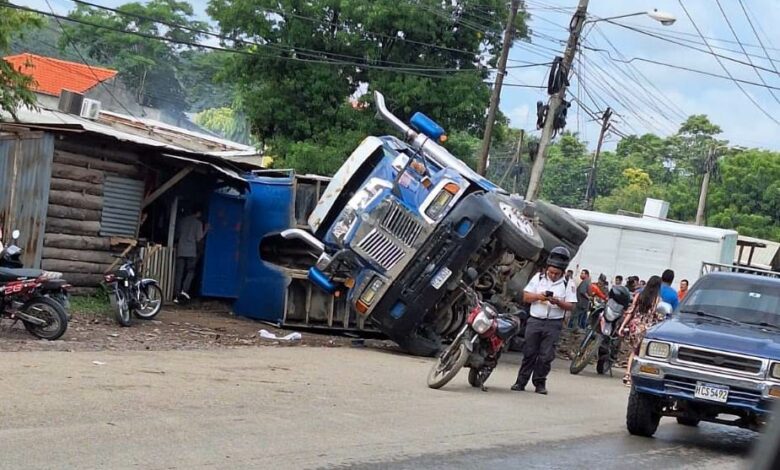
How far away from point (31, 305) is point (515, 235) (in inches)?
270

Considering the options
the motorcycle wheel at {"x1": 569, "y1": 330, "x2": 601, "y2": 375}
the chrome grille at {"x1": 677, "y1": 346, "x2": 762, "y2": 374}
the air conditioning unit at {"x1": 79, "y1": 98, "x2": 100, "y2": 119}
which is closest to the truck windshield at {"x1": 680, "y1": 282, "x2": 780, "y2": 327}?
the chrome grille at {"x1": 677, "y1": 346, "x2": 762, "y2": 374}

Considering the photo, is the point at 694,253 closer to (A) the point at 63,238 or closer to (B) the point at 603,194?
(A) the point at 63,238

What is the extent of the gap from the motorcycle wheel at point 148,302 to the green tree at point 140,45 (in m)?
48.6

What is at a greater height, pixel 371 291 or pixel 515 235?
pixel 515 235

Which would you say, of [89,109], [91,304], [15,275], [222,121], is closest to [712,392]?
[15,275]

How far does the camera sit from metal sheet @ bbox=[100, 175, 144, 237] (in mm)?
17531

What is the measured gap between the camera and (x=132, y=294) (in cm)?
1574

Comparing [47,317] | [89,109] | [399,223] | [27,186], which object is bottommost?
[47,317]

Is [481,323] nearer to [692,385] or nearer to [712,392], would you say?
[692,385]

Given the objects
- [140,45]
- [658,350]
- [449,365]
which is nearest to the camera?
[658,350]

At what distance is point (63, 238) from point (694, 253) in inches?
699

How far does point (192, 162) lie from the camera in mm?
17734

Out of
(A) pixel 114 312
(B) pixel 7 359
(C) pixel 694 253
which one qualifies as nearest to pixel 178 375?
(B) pixel 7 359

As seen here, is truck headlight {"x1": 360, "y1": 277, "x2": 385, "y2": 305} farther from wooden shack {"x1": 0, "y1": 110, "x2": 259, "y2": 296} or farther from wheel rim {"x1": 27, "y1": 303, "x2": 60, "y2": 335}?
wheel rim {"x1": 27, "y1": 303, "x2": 60, "y2": 335}
